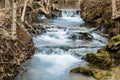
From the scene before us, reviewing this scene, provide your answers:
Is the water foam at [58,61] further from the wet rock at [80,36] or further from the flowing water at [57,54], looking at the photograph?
the wet rock at [80,36]

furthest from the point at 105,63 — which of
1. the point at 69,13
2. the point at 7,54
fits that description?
the point at 69,13

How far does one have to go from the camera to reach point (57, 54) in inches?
701

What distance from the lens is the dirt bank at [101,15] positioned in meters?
23.7

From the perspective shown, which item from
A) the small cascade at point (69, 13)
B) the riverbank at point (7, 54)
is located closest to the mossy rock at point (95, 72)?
the riverbank at point (7, 54)

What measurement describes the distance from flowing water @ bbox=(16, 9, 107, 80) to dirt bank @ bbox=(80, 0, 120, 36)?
1.37 metres

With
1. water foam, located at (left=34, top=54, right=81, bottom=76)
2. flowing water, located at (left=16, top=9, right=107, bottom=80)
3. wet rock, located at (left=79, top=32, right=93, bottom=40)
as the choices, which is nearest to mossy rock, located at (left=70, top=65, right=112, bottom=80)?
flowing water, located at (left=16, top=9, right=107, bottom=80)

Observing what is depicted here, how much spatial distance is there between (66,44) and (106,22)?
6.80m

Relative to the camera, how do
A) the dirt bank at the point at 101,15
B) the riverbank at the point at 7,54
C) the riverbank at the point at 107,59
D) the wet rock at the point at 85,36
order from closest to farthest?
1. the riverbank at the point at 7,54
2. the riverbank at the point at 107,59
3. the wet rock at the point at 85,36
4. the dirt bank at the point at 101,15

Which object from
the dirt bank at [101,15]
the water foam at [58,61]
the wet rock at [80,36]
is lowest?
the water foam at [58,61]

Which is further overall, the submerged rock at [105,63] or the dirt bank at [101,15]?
Answer: the dirt bank at [101,15]

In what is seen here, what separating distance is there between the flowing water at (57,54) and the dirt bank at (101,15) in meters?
1.37

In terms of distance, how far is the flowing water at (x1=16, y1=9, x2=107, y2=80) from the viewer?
46.1 ft

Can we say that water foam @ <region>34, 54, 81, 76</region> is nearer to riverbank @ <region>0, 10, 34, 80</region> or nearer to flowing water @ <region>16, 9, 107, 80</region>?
flowing water @ <region>16, 9, 107, 80</region>

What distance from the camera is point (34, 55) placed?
57.0 ft
